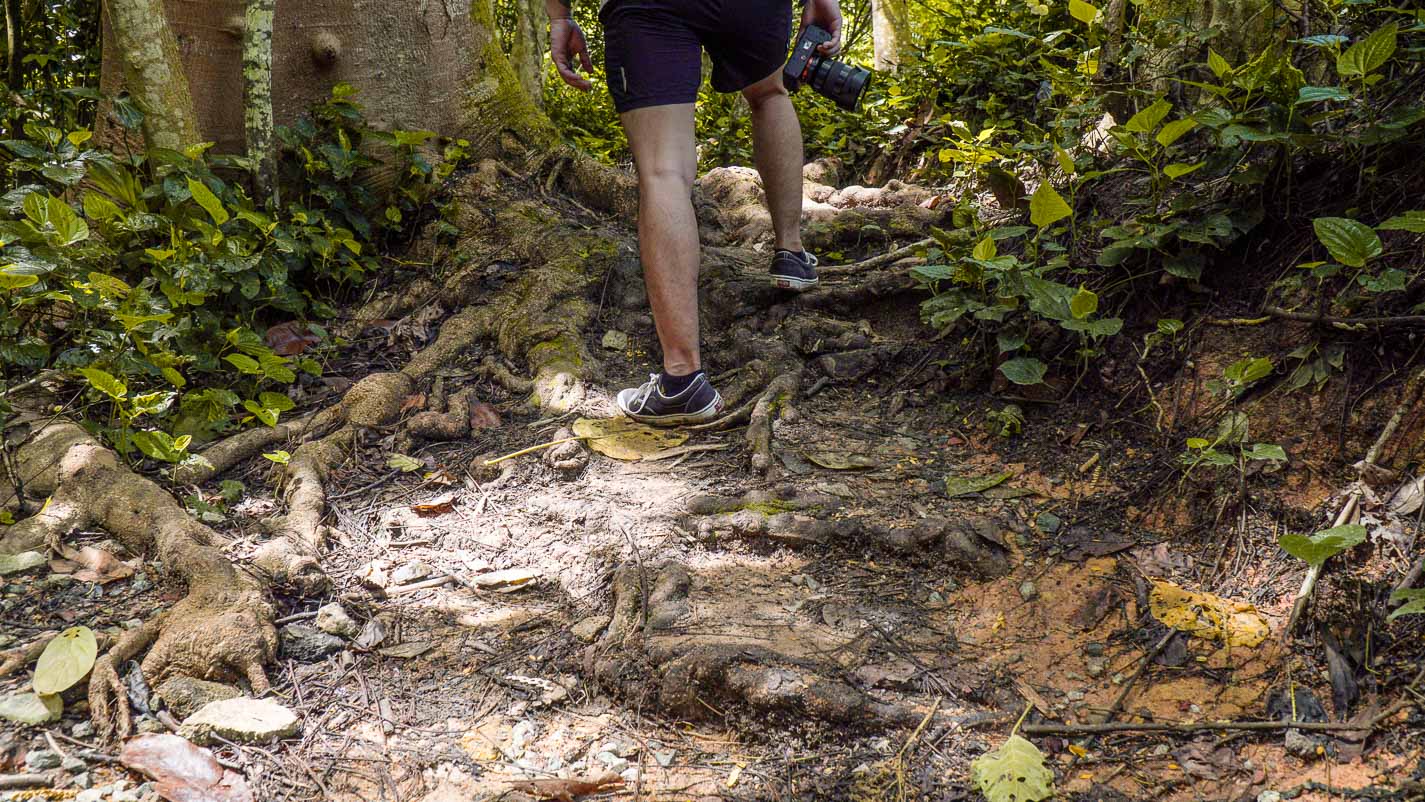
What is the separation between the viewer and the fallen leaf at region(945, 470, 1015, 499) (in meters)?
2.77

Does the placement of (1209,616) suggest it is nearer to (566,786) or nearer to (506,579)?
(566,786)

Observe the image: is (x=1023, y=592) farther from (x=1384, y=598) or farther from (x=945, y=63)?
(x=945, y=63)

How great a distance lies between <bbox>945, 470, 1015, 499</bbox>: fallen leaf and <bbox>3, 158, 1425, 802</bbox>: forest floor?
0.01m

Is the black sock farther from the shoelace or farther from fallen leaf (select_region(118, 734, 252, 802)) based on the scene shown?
fallen leaf (select_region(118, 734, 252, 802))

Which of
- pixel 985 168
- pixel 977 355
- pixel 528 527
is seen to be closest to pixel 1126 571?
pixel 977 355

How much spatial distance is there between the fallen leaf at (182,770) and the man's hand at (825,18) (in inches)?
126

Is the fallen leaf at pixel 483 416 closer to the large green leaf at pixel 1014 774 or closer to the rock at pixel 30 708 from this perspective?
the rock at pixel 30 708

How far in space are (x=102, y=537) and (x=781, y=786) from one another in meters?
2.13

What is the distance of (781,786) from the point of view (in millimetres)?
Result: 1840

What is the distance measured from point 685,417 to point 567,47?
1.55 meters

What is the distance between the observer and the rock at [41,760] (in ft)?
5.80

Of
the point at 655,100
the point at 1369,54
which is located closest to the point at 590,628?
the point at 655,100

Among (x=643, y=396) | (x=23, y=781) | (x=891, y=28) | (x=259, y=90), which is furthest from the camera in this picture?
(x=891, y=28)

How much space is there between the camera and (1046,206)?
8.95 ft
